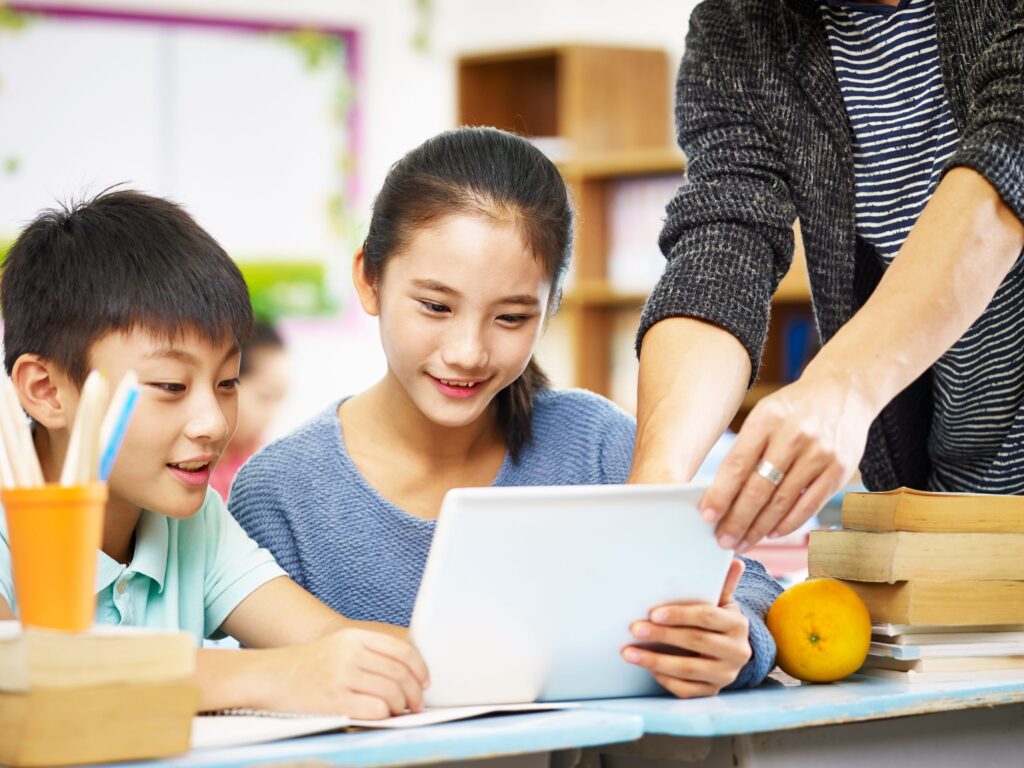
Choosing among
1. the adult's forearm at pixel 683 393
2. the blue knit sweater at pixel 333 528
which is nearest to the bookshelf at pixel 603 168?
the blue knit sweater at pixel 333 528

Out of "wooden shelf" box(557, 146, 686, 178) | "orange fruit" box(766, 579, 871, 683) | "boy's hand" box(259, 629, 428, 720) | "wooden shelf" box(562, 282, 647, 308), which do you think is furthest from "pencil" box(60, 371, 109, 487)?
"wooden shelf" box(562, 282, 647, 308)

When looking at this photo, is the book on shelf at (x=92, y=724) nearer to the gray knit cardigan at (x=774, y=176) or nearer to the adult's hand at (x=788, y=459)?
the adult's hand at (x=788, y=459)

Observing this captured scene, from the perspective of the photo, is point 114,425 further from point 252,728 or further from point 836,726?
point 836,726

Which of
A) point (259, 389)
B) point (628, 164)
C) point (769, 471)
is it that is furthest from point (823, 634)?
point (628, 164)

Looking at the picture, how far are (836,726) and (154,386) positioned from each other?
2.02ft

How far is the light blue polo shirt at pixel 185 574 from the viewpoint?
1.21 metres

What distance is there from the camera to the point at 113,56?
486 cm

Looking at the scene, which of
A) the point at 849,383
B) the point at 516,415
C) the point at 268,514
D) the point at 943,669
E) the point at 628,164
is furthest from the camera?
the point at 628,164

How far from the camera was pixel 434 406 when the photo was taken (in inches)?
56.5

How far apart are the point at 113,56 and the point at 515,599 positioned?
14.2 ft

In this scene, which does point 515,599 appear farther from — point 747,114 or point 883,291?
point 747,114

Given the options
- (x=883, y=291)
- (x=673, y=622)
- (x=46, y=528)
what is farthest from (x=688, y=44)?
(x=46, y=528)

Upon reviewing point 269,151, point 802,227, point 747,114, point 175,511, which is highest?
point 269,151

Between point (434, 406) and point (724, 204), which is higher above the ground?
point (724, 204)
